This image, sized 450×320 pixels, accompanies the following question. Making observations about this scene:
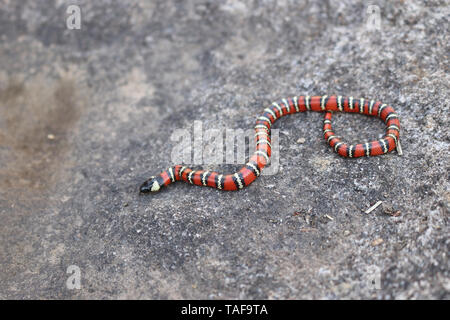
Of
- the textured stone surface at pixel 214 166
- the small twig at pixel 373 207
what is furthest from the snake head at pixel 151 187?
the small twig at pixel 373 207

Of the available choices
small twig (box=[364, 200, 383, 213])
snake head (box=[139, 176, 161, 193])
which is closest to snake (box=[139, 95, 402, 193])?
snake head (box=[139, 176, 161, 193])

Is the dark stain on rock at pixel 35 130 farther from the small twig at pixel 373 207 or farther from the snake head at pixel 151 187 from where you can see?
the small twig at pixel 373 207

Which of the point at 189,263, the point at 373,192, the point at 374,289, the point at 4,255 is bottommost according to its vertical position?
the point at 4,255

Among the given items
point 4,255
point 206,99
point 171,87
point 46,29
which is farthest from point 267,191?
point 46,29

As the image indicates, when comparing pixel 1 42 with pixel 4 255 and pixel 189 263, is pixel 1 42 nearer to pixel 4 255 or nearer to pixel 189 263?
pixel 4 255

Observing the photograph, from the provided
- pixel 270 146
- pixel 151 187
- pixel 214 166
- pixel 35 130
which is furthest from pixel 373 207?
pixel 35 130

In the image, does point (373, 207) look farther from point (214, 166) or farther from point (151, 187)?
point (151, 187)

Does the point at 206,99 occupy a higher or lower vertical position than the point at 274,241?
higher
